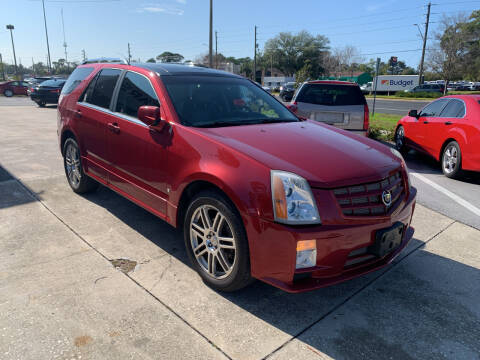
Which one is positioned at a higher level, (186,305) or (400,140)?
(400,140)

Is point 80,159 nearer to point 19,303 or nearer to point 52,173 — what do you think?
point 52,173

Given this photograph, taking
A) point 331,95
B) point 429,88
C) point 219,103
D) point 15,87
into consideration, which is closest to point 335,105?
point 331,95

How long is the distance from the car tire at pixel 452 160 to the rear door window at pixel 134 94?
5.61m

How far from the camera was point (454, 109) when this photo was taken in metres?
7.04

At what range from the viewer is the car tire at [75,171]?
16.2ft

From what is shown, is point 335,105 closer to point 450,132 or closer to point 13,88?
point 450,132

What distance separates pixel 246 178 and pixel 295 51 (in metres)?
95.7

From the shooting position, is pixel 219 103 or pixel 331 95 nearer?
pixel 219 103

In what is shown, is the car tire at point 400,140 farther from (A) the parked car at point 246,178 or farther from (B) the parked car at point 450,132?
(A) the parked car at point 246,178

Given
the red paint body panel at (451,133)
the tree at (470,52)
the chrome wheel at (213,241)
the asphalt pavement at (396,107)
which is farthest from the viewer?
the tree at (470,52)

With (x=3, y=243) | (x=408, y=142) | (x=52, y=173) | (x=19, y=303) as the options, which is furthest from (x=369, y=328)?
(x=408, y=142)

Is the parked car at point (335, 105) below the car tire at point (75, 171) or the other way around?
the other way around

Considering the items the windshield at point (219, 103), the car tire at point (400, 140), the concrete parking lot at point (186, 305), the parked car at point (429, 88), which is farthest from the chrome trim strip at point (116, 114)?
the parked car at point (429, 88)

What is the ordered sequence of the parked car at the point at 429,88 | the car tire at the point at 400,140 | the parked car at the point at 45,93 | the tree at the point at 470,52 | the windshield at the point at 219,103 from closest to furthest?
1. the windshield at the point at 219,103
2. the car tire at the point at 400,140
3. the parked car at the point at 45,93
4. the parked car at the point at 429,88
5. the tree at the point at 470,52
